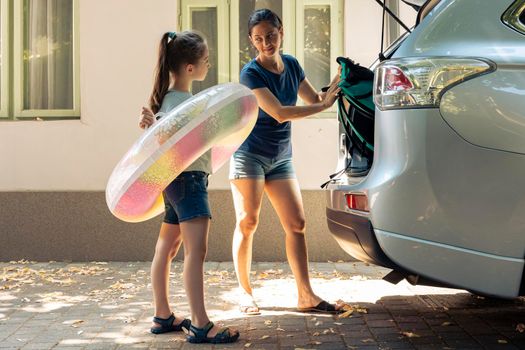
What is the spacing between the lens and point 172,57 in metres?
4.50

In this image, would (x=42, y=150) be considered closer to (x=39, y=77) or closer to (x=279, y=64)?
(x=39, y=77)

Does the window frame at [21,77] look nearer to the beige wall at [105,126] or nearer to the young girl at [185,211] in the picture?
the beige wall at [105,126]

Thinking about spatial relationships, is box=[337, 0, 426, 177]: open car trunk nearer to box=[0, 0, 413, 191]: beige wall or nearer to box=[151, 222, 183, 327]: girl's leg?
box=[151, 222, 183, 327]: girl's leg

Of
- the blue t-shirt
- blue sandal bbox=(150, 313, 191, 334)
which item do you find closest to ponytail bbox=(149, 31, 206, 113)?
the blue t-shirt

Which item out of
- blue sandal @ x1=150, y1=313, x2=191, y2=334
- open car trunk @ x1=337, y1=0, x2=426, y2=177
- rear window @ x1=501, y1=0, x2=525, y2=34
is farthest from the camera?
blue sandal @ x1=150, y1=313, x2=191, y2=334

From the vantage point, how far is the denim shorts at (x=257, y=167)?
4.96 meters

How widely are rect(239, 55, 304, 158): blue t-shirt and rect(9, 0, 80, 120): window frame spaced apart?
9.88 feet

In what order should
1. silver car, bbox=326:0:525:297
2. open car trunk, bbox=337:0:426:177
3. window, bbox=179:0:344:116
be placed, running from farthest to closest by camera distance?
window, bbox=179:0:344:116, open car trunk, bbox=337:0:426:177, silver car, bbox=326:0:525:297

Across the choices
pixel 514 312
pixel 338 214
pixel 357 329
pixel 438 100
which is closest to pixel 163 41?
pixel 338 214

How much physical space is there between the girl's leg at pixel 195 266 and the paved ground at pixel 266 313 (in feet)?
0.54

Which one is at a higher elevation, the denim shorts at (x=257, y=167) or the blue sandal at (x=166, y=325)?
the denim shorts at (x=257, y=167)

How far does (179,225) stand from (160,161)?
0.61 m

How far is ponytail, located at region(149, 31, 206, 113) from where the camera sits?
446cm

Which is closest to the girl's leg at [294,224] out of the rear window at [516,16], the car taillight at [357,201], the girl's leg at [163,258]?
the girl's leg at [163,258]
